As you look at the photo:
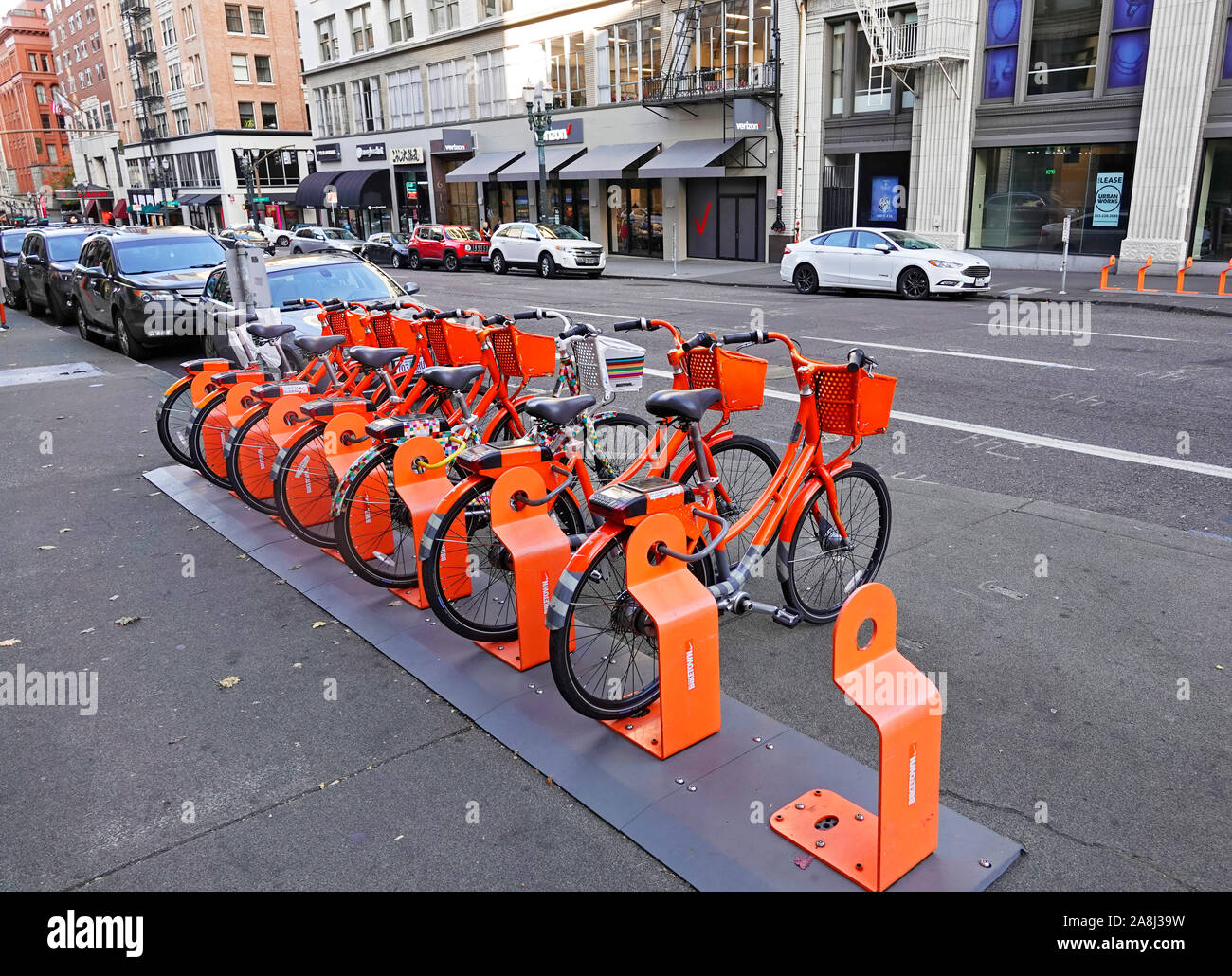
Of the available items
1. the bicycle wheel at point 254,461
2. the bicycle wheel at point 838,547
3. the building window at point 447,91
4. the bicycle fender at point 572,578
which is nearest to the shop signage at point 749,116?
the building window at point 447,91

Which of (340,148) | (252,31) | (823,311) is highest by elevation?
(252,31)

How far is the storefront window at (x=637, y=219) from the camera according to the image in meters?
34.4

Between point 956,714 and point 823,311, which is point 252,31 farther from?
point 956,714

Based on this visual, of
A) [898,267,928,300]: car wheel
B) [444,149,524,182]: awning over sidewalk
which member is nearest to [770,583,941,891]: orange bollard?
[898,267,928,300]: car wheel

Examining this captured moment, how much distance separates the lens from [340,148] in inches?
2090

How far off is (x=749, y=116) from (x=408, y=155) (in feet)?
76.8

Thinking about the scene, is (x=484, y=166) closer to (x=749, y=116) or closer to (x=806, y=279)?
(x=749, y=116)

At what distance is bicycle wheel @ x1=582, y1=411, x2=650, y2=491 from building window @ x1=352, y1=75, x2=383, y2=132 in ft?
163

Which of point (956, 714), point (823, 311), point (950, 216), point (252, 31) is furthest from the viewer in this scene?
point (252, 31)

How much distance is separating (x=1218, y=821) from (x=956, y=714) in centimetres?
99

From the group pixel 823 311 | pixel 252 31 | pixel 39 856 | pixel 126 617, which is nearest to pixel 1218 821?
pixel 39 856

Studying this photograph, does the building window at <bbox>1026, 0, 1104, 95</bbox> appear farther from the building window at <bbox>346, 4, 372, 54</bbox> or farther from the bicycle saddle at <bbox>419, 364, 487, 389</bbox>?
the building window at <bbox>346, 4, 372, 54</bbox>

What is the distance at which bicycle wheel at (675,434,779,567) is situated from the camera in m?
4.92

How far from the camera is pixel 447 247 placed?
33.8 m
